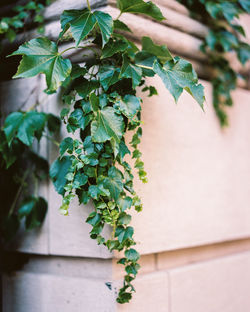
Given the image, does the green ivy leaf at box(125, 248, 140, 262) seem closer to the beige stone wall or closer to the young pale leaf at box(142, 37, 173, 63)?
the beige stone wall

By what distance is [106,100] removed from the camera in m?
1.42

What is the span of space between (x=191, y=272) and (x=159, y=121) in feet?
2.32

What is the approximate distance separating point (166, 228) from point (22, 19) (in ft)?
3.61

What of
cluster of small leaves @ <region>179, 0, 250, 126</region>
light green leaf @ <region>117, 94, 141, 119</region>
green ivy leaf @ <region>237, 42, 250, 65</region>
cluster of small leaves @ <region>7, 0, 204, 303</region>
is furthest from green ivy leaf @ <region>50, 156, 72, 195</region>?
green ivy leaf @ <region>237, 42, 250, 65</region>

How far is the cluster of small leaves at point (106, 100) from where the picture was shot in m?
1.32

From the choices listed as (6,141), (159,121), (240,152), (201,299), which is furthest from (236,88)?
(6,141)

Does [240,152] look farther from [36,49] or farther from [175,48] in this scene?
[36,49]

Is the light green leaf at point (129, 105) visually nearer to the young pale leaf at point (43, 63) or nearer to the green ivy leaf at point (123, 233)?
the young pale leaf at point (43, 63)

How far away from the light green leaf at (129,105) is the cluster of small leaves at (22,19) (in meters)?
0.58

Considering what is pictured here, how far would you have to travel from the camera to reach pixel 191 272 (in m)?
1.94

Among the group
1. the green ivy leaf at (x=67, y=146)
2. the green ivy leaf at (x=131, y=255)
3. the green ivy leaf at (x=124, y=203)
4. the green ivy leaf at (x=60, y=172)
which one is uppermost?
the green ivy leaf at (x=67, y=146)

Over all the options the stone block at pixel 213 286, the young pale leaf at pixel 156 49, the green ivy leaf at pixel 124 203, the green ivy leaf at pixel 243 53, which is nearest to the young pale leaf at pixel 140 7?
the young pale leaf at pixel 156 49

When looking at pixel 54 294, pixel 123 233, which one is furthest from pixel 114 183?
pixel 54 294

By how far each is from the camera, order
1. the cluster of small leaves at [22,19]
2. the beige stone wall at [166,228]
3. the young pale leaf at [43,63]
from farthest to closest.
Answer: the cluster of small leaves at [22,19]
the beige stone wall at [166,228]
the young pale leaf at [43,63]
